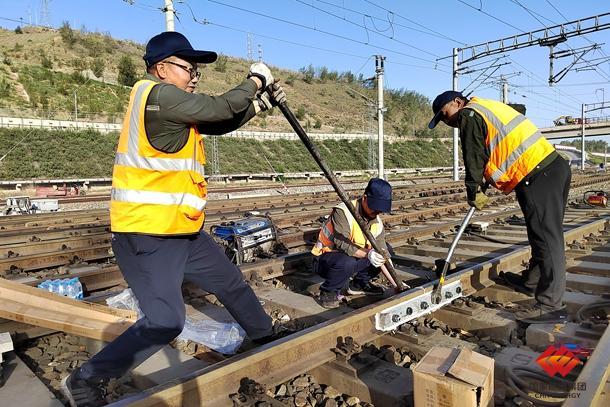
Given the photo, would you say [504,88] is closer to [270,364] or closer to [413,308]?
[413,308]

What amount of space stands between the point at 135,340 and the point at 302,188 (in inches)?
774

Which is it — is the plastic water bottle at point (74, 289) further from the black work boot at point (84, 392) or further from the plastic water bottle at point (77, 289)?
the black work boot at point (84, 392)

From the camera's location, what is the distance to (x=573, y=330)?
3.34 m

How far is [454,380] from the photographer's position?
1.89 meters

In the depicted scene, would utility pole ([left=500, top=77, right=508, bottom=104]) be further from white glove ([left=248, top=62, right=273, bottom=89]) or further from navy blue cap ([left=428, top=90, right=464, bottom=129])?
white glove ([left=248, top=62, right=273, bottom=89])

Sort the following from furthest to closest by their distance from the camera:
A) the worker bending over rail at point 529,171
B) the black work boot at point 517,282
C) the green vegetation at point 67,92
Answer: the green vegetation at point 67,92 < the black work boot at point 517,282 < the worker bending over rail at point 529,171

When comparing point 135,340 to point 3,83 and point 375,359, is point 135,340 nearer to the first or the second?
point 375,359

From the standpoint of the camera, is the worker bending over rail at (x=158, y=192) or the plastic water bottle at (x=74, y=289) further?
the plastic water bottle at (x=74, y=289)

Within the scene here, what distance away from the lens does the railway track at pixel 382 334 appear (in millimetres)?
2471

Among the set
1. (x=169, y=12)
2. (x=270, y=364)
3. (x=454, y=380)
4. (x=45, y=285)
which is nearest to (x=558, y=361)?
(x=454, y=380)

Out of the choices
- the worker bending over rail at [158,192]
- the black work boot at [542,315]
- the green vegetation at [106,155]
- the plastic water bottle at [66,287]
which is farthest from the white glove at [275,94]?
the green vegetation at [106,155]

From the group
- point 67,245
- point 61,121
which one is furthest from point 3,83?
point 67,245

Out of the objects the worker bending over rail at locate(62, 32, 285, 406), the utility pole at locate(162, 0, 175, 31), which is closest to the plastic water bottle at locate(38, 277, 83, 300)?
the worker bending over rail at locate(62, 32, 285, 406)

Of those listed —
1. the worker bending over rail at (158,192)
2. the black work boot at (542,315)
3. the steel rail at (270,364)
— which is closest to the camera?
the steel rail at (270,364)
